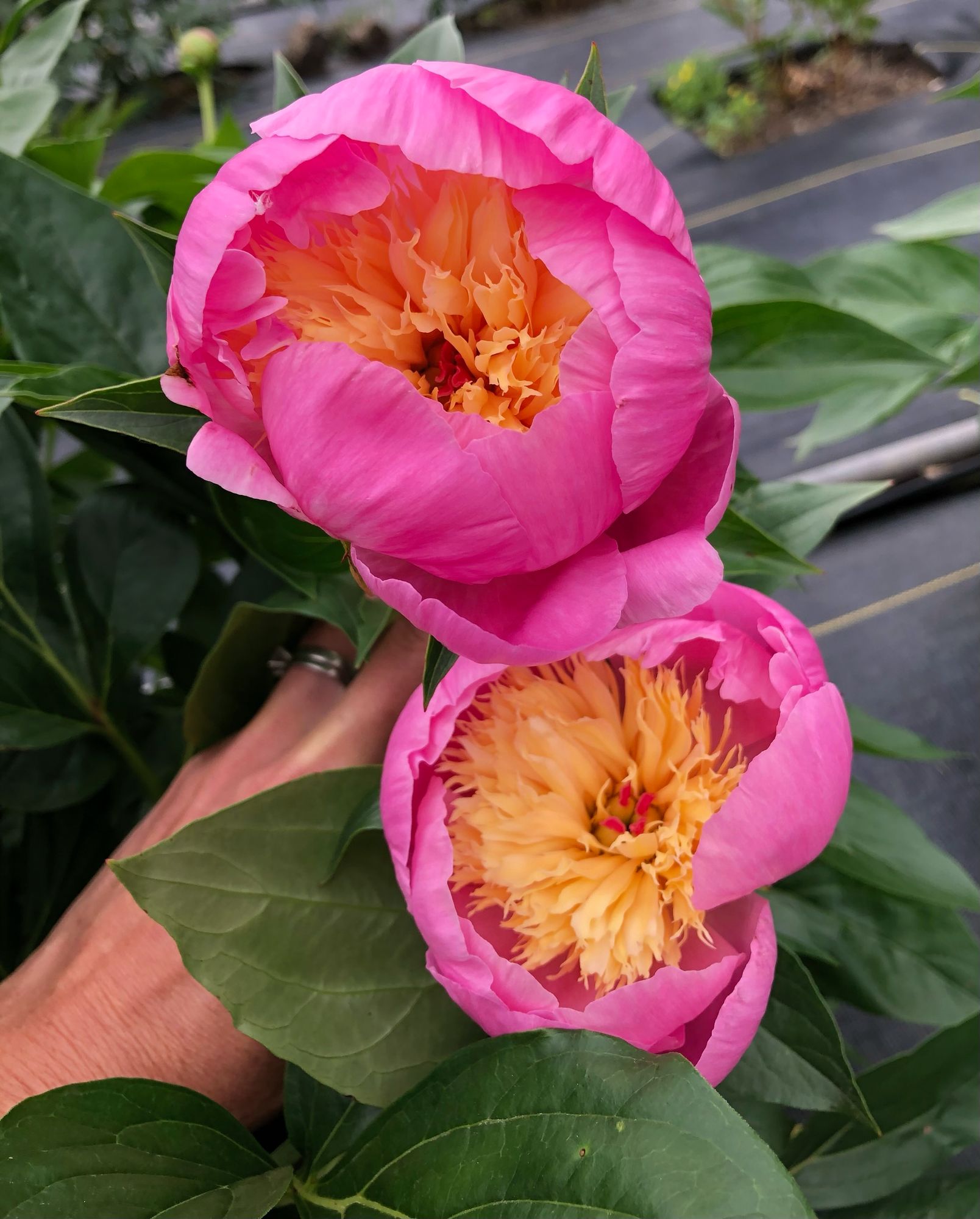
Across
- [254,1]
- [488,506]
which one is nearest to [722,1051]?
[488,506]

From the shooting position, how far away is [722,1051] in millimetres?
224

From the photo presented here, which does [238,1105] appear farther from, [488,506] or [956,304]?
[956,304]

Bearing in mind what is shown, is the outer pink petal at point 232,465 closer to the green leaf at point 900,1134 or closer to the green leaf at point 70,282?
the green leaf at point 70,282

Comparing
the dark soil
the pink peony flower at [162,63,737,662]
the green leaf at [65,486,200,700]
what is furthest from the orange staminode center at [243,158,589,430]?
→ the dark soil

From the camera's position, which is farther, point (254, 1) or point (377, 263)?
point (254, 1)

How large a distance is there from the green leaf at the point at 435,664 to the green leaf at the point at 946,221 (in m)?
0.37

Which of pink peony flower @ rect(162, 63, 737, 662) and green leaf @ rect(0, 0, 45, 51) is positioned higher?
green leaf @ rect(0, 0, 45, 51)

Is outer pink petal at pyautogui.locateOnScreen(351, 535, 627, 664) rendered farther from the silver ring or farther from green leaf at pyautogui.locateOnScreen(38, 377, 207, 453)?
the silver ring

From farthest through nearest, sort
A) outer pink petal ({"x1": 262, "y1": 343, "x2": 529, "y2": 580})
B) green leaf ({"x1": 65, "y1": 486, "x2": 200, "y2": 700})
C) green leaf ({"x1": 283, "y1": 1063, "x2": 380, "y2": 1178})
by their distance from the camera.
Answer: green leaf ({"x1": 65, "y1": 486, "x2": 200, "y2": 700}) → green leaf ({"x1": 283, "y1": 1063, "x2": 380, "y2": 1178}) → outer pink petal ({"x1": 262, "y1": 343, "x2": 529, "y2": 580})

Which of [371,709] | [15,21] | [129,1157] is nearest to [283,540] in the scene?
[371,709]

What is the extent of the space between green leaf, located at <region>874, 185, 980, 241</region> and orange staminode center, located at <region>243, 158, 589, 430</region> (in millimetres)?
334

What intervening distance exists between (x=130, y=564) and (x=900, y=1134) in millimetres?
391

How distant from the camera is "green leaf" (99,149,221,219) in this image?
409mm

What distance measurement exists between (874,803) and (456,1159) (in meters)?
0.21
